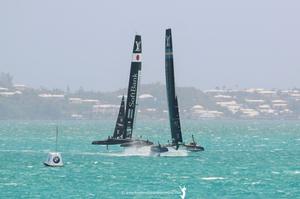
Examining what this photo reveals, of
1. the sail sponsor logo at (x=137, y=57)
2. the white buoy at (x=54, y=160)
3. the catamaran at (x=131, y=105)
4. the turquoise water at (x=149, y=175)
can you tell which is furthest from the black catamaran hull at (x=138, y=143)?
the white buoy at (x=54, y=160)

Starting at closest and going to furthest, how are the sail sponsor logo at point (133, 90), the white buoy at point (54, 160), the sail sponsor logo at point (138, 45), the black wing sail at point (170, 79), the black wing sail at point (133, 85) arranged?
the white buoy at point (54, 160)
the black wing sail at point (170, 79)
the black wing sail at point (133, 85)
the sail sponsor logo at point (138, 45)
the sail sponsor logo at point (133, 90)

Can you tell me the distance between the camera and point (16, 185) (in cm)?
8794

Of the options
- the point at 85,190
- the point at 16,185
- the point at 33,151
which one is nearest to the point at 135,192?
the point at 85,190

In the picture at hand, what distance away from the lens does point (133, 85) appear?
416ft

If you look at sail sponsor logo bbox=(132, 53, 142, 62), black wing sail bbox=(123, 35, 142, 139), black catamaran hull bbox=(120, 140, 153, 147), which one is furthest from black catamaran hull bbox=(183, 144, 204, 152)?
sail sponsor logo bbox=(132, 53, 142, 62)

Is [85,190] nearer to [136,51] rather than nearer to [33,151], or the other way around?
[136,51]

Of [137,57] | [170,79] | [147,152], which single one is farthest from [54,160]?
[137,57]

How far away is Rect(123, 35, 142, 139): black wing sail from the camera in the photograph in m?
125

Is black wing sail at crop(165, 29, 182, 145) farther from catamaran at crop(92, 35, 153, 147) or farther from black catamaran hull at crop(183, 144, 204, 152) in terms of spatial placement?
black catamaran hull at crop(183, 144, 204, 152)

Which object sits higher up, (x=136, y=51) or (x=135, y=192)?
(x=136, y=51)

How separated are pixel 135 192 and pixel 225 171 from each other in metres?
22.5

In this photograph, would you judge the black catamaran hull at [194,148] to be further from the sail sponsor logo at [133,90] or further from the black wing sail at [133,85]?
the sail sponsor logo at [133,90]

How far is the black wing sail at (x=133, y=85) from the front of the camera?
4934 inches

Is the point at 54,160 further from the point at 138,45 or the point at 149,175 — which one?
the point at 138,45
